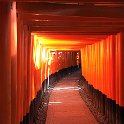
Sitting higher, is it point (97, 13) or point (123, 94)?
point (97, 13)

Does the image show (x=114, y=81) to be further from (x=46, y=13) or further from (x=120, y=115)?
(x=46, y=13)

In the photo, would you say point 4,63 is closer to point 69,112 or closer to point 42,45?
point 69,112

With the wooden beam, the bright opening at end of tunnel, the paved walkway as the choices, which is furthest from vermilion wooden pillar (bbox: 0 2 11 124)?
the paved walkway

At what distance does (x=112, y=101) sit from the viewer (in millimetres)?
11203

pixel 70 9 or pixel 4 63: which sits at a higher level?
pixel 70 9

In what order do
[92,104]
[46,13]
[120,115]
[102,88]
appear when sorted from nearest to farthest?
1. [46,13]
2. [120,115]
3. [102,88]
4. [92,104]

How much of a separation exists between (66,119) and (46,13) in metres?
7.78

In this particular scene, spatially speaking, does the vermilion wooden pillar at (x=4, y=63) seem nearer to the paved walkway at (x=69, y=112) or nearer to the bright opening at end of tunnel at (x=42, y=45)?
the bright opening at end of tunnel at (x=42, y=45)

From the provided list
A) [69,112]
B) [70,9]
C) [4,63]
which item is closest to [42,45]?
[69,112]

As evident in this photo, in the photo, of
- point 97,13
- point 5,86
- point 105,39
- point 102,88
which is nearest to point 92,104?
point 102,88

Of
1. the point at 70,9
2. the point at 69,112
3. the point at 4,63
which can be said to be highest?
the point at 70,9

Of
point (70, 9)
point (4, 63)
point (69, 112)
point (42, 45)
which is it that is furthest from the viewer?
point (42, 45)

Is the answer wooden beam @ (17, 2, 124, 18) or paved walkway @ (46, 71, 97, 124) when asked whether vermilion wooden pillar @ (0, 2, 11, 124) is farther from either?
paved walkway @ (46, 71, 97, 124)

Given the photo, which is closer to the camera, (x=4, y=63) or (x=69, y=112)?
(x=4, y=63)
